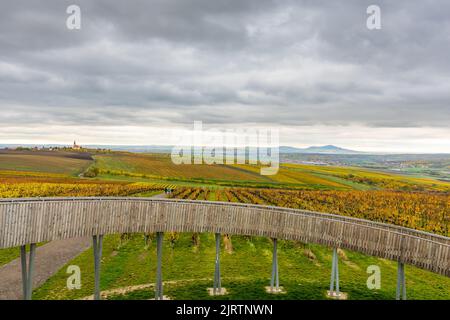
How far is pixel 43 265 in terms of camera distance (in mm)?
24703

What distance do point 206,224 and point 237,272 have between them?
708 cm

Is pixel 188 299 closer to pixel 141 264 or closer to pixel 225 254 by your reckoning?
pixel 141 264

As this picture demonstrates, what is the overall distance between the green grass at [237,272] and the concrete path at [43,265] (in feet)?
2.99

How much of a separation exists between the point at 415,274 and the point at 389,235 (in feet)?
45.2

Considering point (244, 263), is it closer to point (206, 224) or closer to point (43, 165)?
point (206, 224)

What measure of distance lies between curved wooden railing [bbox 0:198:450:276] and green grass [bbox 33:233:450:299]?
15.1 ft

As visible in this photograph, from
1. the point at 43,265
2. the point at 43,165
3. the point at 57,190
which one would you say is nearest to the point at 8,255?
the point at 43,265

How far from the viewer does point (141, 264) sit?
25922mm

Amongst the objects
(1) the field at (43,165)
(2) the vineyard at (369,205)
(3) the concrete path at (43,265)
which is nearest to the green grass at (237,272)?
(3) the concrete path at (43,265)

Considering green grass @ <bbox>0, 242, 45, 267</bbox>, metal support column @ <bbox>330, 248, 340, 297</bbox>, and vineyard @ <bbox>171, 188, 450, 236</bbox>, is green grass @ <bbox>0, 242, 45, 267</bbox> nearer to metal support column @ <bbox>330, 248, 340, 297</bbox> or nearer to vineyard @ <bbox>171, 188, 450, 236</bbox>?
metal support column @ <bbox>330, 248, 340, 297</bbox>

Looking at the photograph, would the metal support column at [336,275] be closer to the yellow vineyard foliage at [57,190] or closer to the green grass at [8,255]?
the green grass at [8,255]

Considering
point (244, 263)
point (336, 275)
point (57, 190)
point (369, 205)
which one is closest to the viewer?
point (336, 275)
